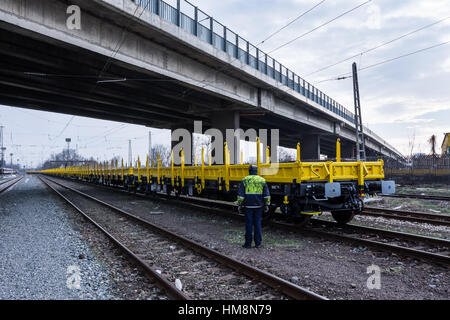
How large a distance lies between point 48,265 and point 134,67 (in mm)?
10345

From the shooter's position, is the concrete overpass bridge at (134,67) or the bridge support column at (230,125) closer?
the concrete overpass bridge at (134,67)

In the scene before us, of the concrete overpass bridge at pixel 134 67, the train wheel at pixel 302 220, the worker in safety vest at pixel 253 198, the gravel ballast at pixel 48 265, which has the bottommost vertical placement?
the gravel ballast at pixel 48 265

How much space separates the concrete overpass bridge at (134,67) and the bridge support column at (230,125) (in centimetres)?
9

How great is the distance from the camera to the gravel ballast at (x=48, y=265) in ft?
13.5

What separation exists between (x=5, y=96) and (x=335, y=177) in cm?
2092

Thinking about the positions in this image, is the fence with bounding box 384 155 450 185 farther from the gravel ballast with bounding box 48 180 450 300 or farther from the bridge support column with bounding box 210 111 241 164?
the gravel ballast with bounding box 48 180 450 300

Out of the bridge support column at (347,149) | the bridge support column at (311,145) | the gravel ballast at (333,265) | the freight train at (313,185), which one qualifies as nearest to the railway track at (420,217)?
the freight train at (313,185)

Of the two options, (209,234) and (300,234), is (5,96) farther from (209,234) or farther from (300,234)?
(300,234)

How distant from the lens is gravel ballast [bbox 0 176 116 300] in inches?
162

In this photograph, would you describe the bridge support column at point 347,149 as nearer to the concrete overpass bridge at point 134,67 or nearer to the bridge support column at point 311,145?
the bridge support column at point 311,145

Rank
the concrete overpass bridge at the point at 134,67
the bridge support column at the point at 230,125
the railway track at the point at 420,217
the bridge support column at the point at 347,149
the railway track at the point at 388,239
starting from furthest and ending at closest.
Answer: the bridge support column at the point at 347,149 < the bridge support column at the point at 230,125 < the concrete overpass bridge at the point at 134,67 < the railway track at the point at 420,217 < the railway track at the point at 388,239

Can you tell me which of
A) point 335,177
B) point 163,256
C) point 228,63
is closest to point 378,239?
point 335,177

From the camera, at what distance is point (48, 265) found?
5234 millimetres

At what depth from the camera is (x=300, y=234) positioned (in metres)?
7.55
